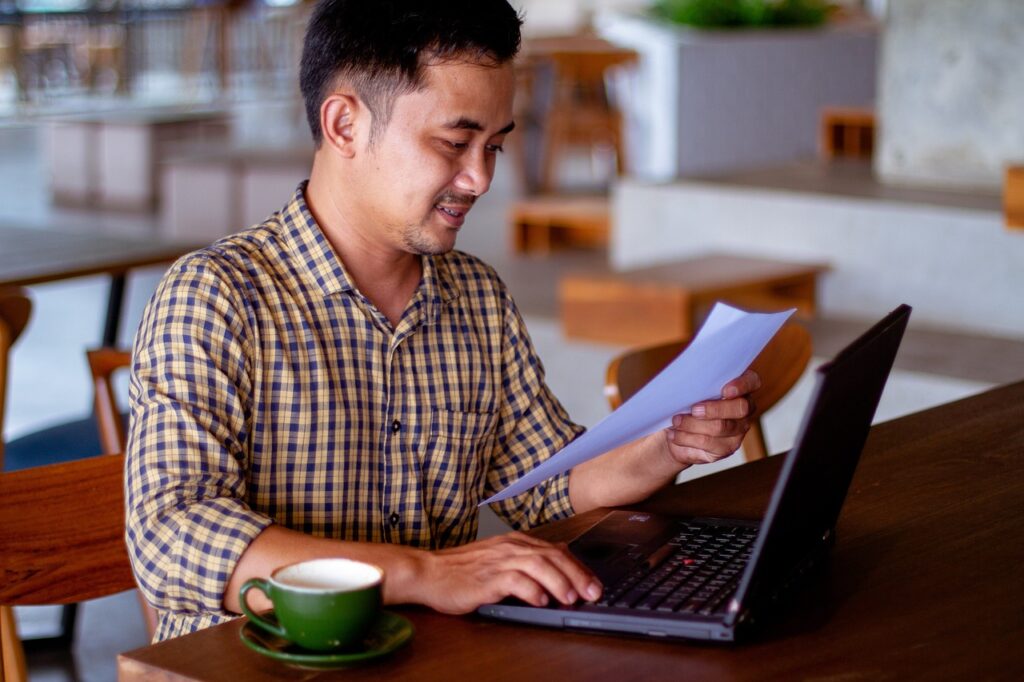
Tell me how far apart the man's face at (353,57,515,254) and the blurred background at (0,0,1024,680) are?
23 centimetres

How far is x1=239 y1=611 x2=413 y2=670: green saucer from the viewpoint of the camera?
1000 millimetres

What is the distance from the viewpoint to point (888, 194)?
13.9ft

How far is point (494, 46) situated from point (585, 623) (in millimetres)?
583

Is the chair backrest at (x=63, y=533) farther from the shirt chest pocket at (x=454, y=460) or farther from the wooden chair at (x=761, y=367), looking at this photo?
the wooden chair at (x=761, y=367)

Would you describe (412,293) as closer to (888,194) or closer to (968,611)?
(968,611)

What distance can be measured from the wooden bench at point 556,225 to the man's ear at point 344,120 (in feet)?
16.5

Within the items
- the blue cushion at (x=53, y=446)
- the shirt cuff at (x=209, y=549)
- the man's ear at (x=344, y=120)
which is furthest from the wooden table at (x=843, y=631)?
A: the blue cushion at (x=53, y=446)

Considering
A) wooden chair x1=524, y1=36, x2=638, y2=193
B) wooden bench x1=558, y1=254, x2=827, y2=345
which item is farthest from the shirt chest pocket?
wooden chair x1=524, y1=36, x2=638, y2=193

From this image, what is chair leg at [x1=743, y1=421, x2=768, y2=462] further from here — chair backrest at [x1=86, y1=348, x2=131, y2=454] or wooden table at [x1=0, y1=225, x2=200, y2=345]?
wooden table at [x1=0, y1=225, x2=200, y2=345]

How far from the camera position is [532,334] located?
159 inches

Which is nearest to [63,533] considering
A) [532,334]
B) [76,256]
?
[76,256]

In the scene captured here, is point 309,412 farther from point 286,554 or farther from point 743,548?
point 743,548

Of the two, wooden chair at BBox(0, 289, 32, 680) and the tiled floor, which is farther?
the tiled floor

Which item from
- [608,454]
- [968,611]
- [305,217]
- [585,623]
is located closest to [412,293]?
[305,217]
